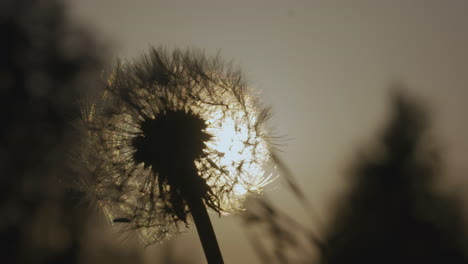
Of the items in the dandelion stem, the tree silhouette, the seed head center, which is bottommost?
the tree silhouette

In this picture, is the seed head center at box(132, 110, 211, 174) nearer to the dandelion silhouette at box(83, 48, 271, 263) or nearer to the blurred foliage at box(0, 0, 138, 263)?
the dandelion silhouette at box(83, 48, 271, 263)

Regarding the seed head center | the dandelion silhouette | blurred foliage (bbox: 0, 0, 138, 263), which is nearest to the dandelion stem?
the dandelion silhouette

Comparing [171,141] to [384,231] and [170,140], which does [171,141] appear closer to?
[170,140]

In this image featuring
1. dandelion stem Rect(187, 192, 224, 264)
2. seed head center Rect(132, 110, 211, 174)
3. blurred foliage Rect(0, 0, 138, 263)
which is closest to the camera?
dandelion stem Rect(187, 192, 224, 264)

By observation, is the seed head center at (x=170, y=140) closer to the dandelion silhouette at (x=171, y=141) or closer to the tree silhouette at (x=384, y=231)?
the dandelion silhouette at (x=171, y=141)

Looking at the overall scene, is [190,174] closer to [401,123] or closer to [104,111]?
[104,111]

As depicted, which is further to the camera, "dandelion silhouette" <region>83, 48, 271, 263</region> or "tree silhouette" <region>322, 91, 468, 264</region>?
"dandelion silhouette" <region>83, 48, 271, 263</region>
